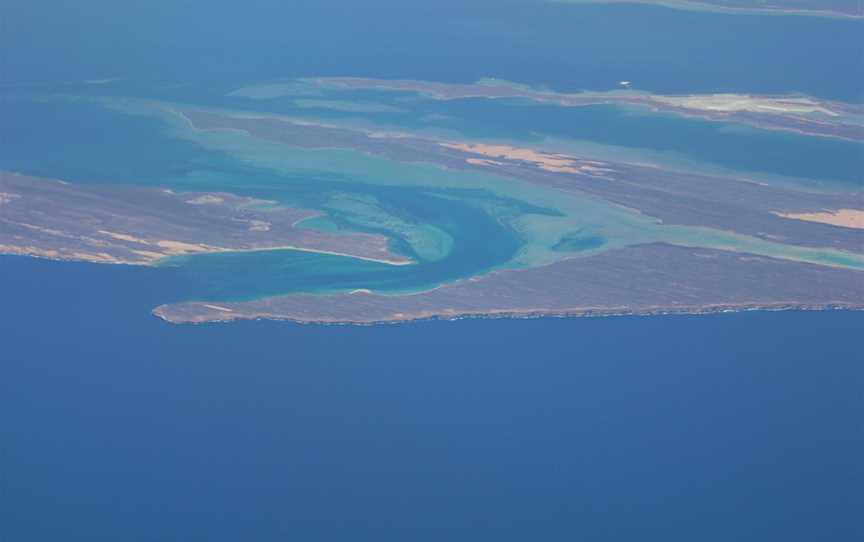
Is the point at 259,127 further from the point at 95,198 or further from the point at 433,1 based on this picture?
the point at 433,1

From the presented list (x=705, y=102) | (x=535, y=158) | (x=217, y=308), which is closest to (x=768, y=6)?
(x=705, y=102)

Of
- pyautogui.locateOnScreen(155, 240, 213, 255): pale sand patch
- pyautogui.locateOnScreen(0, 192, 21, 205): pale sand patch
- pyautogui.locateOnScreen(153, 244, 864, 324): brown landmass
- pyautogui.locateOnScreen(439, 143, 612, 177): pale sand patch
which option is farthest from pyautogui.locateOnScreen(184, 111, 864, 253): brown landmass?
pyautogui.locateOnScreen(155, 240, 213, 255): pale sand patch

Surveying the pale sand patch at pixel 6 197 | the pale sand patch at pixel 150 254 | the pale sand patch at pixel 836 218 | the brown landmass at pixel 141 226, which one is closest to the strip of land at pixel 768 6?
the pale sand patch at pixel 836 218

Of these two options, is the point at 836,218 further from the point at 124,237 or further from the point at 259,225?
the point at 124,237

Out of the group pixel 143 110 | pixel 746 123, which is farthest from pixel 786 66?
pixel 143 110

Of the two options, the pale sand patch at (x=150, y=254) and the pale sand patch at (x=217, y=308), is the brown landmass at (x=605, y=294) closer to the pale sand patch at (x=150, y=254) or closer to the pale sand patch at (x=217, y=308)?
the pale sand patch at (x=217, y=308)

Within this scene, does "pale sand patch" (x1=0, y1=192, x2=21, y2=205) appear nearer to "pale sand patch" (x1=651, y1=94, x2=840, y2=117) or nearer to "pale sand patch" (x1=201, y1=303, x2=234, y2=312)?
"pale sand patch" (x1=201, y1=303, x2=234, y2=312)
